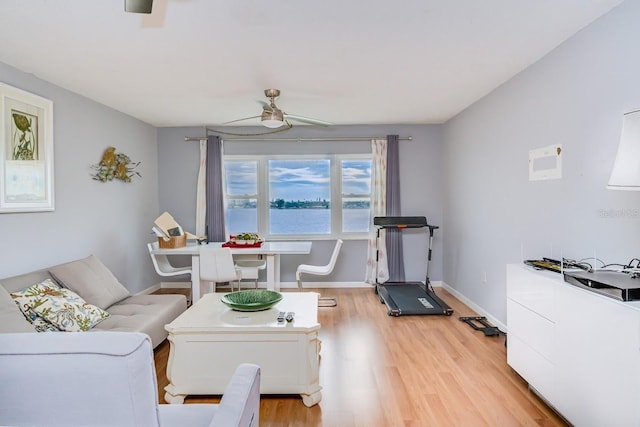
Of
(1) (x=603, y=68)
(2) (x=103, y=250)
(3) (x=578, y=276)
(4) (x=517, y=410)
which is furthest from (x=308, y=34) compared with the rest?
(2) (x=103, y=250)

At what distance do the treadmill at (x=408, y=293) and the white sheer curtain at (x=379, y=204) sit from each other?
0.09 meters

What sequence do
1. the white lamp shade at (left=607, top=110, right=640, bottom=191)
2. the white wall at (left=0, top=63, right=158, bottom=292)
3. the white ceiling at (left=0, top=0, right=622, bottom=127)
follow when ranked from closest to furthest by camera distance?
the white lamp shade at (left=607, top=110, right=640, bottom=191) < the white ceiling at (left=0, top=0, right=622, bottom=127) < the white wall at (left=0, top=63, right=158, bottom=292)

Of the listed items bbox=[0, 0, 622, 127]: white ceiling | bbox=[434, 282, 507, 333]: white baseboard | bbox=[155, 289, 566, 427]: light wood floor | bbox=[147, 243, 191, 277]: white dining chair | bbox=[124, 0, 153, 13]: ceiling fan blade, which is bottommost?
bbox=[155, 289, 566, 427]: light wood floor

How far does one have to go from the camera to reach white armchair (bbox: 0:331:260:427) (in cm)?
87

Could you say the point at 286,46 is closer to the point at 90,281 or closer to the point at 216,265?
the point at 216,265

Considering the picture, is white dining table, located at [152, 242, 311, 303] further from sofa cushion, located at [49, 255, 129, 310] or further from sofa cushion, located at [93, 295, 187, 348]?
sofa cushion, located at [49, 255, 129, 310]

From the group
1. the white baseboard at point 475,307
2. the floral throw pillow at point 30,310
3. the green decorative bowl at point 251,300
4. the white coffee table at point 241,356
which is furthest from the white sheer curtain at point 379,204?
the floral throw pillow at point 30,310

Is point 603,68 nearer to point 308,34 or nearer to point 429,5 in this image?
point 429,5

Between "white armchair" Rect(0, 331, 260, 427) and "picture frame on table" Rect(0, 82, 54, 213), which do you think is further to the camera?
"picture frame on table" Rect(0, 82, 54, 213)

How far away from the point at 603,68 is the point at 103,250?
4.83 m

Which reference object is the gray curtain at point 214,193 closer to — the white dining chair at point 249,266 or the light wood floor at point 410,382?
the white dining chair at point 249,266

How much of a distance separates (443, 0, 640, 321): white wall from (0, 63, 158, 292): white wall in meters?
4.31

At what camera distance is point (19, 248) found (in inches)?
113

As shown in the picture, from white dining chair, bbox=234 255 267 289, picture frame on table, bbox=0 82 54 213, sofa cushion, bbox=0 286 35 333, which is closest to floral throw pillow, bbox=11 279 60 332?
sofa cushion, bbox=0 286 35 333
